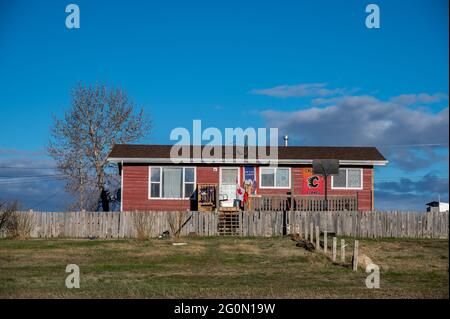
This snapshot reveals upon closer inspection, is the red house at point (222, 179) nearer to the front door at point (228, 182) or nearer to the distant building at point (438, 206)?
the front door at point (228, 182)

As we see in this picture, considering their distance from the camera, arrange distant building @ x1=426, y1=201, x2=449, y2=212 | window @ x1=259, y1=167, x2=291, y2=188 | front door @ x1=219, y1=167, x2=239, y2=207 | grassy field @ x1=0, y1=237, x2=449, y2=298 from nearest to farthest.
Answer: grassy field @ x1=0, y1=237, x2=449, y2=298
front door @ x1=219, y1=167, x2=239, y2=207
window @ x1=259, y1=167, x2=291, y2=188
distant building @ x1=426, y1=201, x2=449, y2=212

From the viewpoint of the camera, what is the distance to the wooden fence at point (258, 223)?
30.7 m

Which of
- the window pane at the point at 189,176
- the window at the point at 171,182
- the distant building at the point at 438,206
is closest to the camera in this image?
the window at the point at 171,182

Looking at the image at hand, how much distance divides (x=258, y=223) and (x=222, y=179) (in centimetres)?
463

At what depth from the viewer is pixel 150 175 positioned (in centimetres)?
3456

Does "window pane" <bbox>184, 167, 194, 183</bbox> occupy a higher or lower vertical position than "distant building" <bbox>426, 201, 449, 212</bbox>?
higher

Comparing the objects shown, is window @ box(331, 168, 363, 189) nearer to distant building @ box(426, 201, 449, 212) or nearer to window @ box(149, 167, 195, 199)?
window @ box(149, 167, 195, 199)

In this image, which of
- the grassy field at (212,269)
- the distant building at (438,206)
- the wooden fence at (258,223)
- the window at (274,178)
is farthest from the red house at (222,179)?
the distant building at (438,206)

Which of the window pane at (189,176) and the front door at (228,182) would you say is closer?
the front door at (228,182)

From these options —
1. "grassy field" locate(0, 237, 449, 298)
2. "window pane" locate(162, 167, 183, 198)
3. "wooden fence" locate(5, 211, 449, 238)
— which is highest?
"window pane" locate(162, 167, 183, 198)

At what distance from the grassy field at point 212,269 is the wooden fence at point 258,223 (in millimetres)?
2220

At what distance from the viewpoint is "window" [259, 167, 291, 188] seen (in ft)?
114

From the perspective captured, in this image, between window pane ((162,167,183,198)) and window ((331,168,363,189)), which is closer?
window pane ((162,167,183,198))

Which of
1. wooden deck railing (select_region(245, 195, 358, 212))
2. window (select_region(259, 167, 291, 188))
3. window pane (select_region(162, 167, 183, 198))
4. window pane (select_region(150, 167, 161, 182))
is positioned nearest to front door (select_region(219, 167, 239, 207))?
window (select_region(259, 167, 291, 188))
